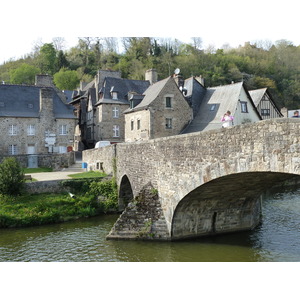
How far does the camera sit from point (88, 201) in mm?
16344

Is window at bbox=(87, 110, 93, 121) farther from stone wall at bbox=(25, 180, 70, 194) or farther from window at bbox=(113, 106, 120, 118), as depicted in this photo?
stone wall at bbox=(25, 180, 70, 194)

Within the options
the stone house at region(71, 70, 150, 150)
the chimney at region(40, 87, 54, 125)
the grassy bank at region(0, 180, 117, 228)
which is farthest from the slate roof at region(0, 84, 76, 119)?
the grassy bank at region(0, 180, 117, 228)

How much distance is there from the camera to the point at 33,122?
2681 cm

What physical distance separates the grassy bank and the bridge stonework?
8.13ft

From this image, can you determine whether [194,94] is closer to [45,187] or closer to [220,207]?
[45,187]

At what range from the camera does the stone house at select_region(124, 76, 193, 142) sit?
22922 millimetres

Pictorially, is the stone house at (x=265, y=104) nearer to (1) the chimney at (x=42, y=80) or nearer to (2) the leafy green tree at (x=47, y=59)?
(1) the chimney at (x=42, y=80)

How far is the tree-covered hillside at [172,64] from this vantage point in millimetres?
44031

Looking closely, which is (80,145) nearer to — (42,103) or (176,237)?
(42,103)

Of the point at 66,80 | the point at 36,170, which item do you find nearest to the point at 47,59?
the point at 66,80

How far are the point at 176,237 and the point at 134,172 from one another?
362 cm

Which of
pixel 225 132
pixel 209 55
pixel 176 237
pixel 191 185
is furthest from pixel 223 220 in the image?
pixel 209 55

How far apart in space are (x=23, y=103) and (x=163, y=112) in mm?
11205

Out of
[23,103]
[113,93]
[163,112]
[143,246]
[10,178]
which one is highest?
[113,93]
